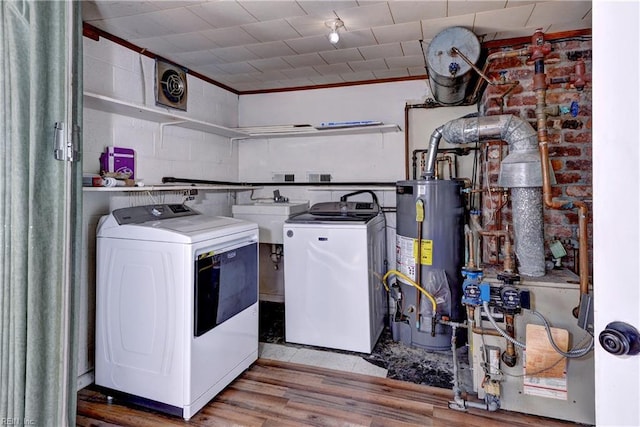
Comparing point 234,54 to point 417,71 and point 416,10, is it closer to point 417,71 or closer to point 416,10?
point 416,10

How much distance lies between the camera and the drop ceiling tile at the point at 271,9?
194cm

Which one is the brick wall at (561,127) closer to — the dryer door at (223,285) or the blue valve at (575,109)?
the blue valve at (575,109)

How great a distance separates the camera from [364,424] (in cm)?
188

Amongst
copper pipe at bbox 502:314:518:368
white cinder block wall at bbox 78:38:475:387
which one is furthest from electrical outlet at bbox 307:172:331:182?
copper pipe at bbox 502:314:518:368

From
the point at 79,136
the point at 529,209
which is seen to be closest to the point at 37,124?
the point at 79,136

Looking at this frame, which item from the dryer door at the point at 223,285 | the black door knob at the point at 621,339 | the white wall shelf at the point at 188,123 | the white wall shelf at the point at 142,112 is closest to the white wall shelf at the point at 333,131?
the white wall shelf at the point at 188,123

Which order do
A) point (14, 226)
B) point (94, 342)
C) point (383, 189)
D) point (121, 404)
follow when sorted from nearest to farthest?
point (14, 226) < point (121, 404) < point (94, 342) < point (383, 189)

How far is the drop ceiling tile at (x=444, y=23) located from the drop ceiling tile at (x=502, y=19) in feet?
0.14

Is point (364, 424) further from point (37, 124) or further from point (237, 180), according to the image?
point (237, 180)

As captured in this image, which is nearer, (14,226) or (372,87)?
(14,226)

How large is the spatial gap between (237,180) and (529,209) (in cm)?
276

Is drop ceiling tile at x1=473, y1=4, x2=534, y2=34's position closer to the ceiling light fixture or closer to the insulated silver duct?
the insulated silver duct

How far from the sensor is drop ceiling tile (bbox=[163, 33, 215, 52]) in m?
2.35

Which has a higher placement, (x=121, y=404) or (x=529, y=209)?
(x=529, y=209)
